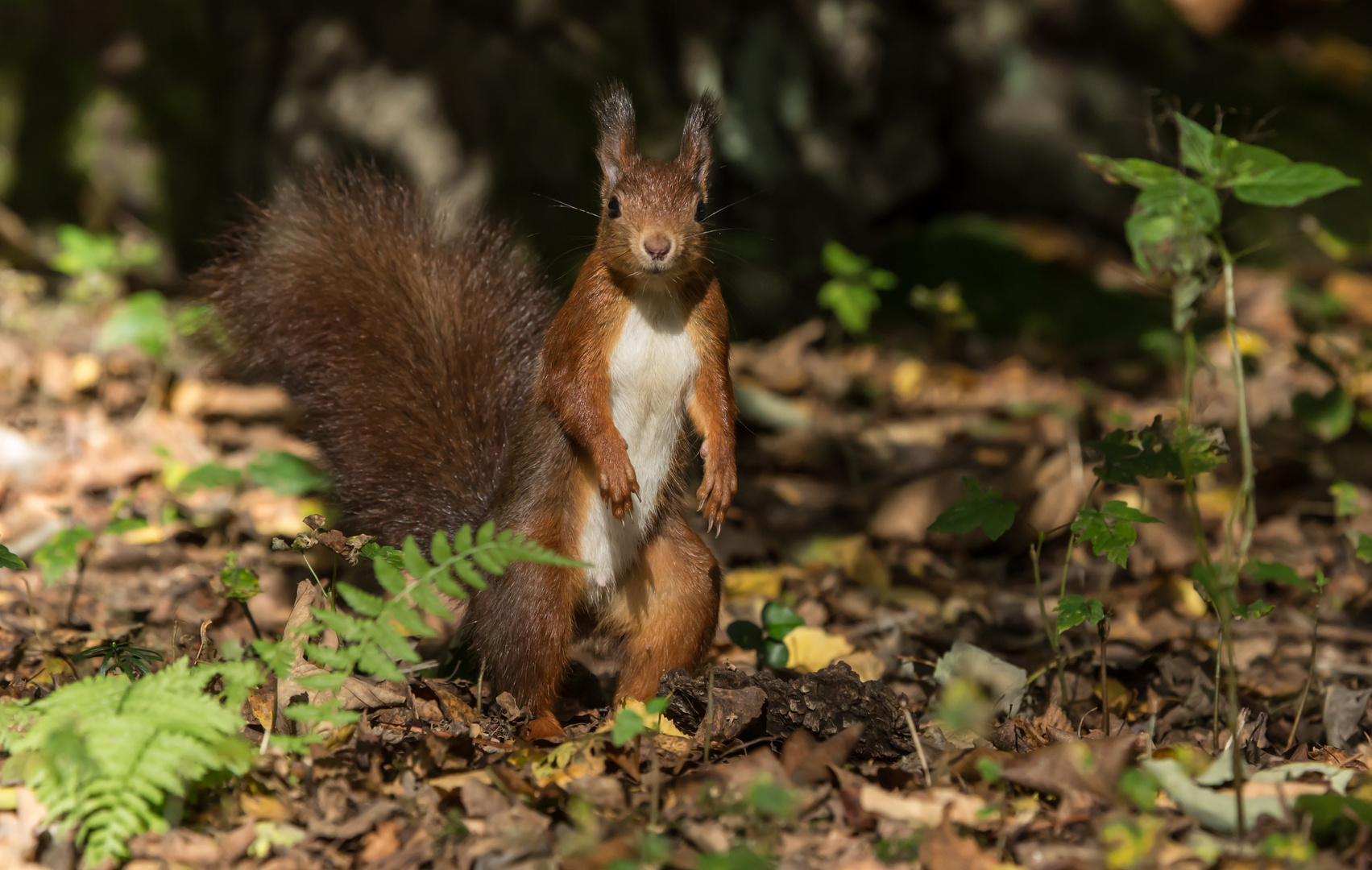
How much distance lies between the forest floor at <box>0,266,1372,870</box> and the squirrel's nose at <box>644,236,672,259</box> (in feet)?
3.05

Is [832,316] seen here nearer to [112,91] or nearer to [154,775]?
[112,91]

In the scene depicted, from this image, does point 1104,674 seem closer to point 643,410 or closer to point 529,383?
point 643,410

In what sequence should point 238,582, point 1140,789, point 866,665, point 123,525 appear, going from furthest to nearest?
point 123,525
point 866,665
point 238,582
point 1140,789

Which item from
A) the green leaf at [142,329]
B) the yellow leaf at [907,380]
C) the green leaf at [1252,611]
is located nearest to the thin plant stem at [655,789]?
the green leaf at [1252,611]

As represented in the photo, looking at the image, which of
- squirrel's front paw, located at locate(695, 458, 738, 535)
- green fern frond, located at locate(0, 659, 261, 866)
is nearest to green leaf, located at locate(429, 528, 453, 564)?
green fern frond, located at locate(0, 659, 261, 866)

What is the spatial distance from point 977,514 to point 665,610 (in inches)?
33.3

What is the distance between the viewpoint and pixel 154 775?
2074mm

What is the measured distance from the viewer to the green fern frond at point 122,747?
2.08 meters

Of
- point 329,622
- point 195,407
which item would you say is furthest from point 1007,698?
point 195,407

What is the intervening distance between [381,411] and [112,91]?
3.96 meters

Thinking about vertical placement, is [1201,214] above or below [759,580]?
above

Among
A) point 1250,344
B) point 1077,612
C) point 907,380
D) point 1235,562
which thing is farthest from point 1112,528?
point 907,380

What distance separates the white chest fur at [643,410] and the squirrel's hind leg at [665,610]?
60 mm

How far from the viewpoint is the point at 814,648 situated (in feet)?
11.9
